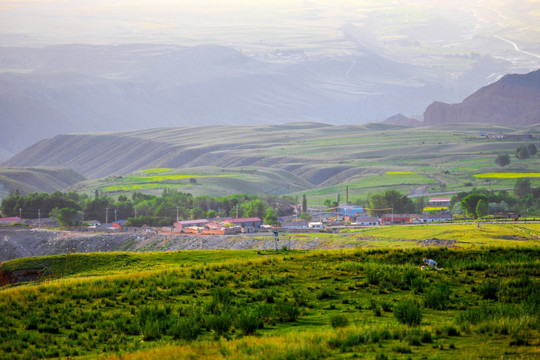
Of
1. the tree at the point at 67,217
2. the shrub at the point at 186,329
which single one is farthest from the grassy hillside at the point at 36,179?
the shrub at the point at 186,329

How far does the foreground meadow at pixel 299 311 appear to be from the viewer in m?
15.6

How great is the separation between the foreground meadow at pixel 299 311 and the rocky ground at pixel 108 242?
146 feet

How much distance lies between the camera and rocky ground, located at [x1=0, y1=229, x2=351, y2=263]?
7488 centimetres

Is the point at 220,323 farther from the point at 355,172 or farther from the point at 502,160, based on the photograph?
the point at 502,160

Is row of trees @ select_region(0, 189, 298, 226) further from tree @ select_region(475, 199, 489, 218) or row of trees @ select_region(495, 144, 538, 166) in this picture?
row of trees @ select_region(495, 144, 538, 166)

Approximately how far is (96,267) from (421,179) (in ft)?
360

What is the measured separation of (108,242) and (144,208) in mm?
33641

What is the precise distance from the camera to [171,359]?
1491cm

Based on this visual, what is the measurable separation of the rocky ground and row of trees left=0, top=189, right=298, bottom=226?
16.3 m

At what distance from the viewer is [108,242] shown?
8006cm

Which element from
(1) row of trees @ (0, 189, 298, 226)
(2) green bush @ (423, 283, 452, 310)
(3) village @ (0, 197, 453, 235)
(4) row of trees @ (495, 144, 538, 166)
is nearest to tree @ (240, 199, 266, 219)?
(1) row of trees @ (0, 189, 298, 226)

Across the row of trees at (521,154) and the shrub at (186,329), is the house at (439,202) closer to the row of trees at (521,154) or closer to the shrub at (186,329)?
the row of trees at (521,154)

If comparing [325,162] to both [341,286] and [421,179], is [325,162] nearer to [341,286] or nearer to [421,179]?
[421,179]

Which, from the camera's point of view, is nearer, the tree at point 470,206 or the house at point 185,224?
the house at point 185,224
